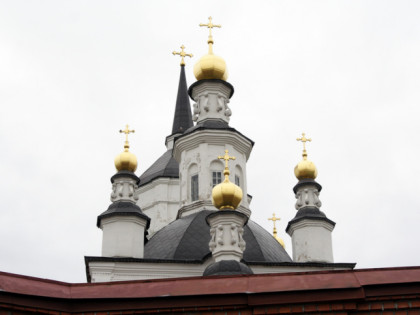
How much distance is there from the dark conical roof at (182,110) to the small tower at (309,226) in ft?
49.9

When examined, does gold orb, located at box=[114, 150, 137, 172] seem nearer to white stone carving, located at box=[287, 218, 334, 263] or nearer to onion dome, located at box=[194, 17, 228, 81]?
onion dome, located at box=[194, 17, 228, 81]

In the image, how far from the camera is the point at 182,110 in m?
44.1

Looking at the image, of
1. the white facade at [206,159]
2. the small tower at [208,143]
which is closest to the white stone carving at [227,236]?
the small tower at [208,143]

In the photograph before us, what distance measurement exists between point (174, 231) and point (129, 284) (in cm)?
1488

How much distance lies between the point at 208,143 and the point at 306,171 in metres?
3.94

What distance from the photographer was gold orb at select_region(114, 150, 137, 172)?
27.7m

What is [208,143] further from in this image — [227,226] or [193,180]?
[227,226]

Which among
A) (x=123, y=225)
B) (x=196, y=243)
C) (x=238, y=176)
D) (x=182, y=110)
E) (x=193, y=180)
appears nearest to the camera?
(x=196, y=243)

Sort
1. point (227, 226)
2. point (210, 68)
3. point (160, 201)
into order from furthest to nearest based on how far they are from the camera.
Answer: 1. point (160, 201)
2. point (210, 68)
3. point (227, 226)

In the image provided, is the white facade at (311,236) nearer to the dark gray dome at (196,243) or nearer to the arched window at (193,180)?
the dark gray dome at (196,243)

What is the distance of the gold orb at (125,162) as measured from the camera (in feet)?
90.9

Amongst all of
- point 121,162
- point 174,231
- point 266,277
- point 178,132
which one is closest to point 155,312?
point 266,277

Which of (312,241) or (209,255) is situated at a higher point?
(312,241)

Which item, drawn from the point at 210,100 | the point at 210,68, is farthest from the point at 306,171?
the point at 210,68
